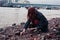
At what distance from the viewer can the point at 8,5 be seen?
2272 centimetres

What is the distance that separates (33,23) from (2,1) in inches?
680

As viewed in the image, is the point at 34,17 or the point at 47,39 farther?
the point at 34,17

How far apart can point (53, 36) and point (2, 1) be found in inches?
696

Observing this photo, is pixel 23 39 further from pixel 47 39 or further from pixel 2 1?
pixel 2 1

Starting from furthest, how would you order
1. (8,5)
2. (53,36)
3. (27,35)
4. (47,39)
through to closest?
(8,5) < (27,35) < (53,36) < (47,39)

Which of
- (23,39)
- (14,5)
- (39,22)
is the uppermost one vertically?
(39,22)

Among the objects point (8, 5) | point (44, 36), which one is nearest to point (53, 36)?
point (44, 36)

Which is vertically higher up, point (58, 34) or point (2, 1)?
point (58, 34)

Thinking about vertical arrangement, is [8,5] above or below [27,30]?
below

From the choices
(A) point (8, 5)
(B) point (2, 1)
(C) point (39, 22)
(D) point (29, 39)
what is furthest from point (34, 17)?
(A) point (8, 5)

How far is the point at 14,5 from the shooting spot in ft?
76.9

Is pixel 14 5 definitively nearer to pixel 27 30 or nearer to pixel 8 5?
pixel 8 5

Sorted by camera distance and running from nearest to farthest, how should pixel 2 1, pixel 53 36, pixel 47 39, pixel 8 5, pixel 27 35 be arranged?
pixel 47 39 → pixel 53 36 → pixel 27 35 → pixel 2 1 → pixel 8 5

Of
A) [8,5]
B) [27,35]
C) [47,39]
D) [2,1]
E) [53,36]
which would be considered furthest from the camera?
[8,5]
